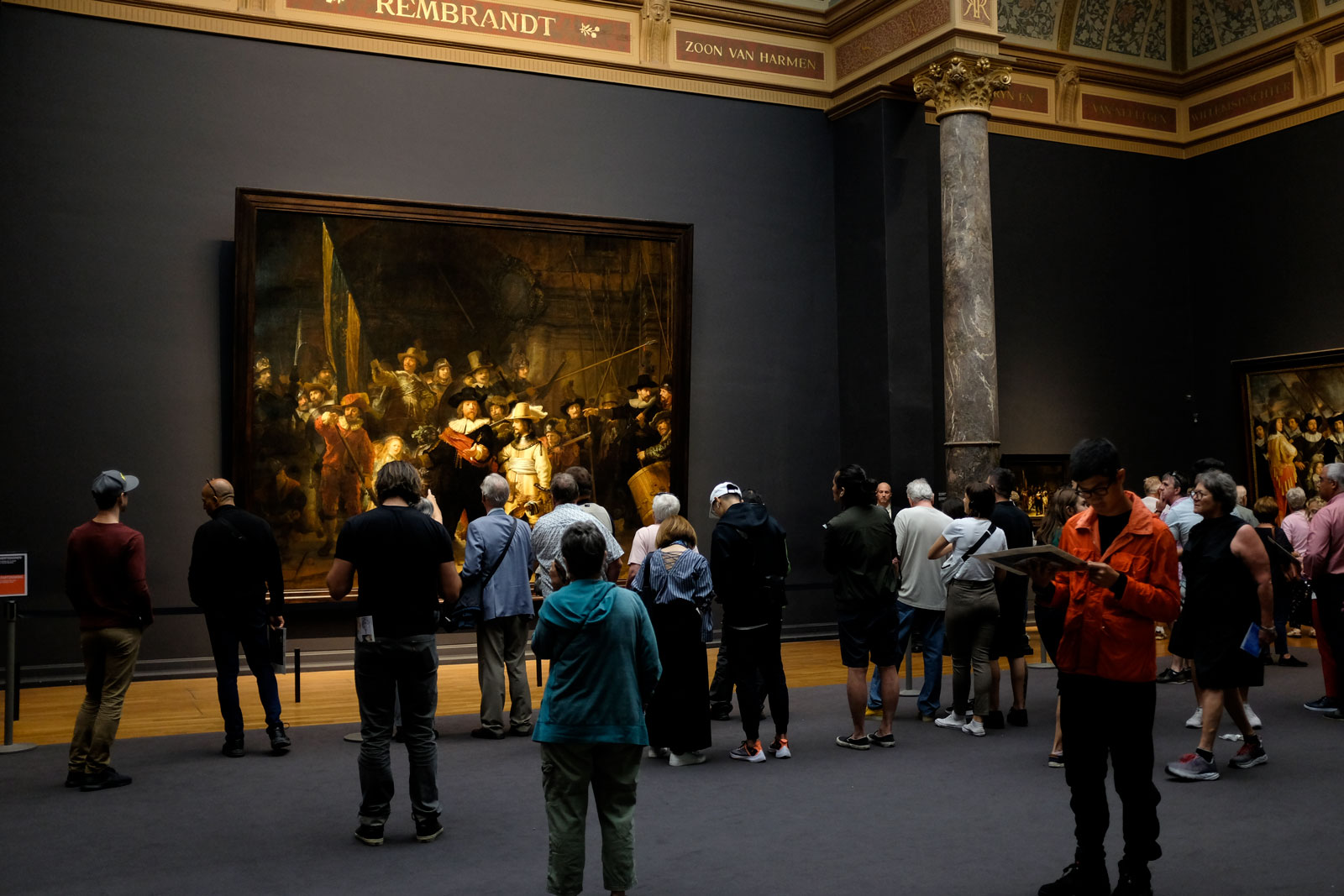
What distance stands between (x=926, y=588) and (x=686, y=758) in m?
2.35

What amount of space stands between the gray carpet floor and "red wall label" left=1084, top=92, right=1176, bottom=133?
9.57 meters

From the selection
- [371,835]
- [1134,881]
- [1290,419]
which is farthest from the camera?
[1290,419]

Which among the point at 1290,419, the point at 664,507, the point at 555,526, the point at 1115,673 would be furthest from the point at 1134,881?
the point at 1290,419

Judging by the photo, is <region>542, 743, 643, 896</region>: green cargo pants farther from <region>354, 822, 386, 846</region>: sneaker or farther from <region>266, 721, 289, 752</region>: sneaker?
<region>266, 721, 289, 752</region>: sneaker

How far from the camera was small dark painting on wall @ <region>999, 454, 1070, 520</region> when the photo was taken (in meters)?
14.1

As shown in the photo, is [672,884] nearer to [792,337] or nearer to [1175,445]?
[792,337]

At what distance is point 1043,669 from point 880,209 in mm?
5340

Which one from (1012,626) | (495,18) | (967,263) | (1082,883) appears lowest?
(1082,883)

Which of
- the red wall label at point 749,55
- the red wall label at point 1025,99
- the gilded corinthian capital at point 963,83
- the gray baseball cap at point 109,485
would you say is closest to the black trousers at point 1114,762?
the gray baseball cap at point 109,485

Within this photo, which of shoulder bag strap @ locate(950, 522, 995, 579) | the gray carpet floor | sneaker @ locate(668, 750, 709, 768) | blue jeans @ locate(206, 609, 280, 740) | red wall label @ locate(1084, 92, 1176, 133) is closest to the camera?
the gray carpet floor

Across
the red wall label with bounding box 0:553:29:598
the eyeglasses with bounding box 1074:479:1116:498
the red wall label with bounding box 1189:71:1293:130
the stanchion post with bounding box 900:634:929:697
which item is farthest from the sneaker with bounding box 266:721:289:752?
the red wall label with bounding box 1189:71:1293:130

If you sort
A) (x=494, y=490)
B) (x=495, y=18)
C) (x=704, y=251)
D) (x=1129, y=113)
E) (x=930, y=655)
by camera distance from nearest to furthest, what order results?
1. (x=494, y=490)
2. (x=930, y=655)
3. (x=495, y=18)
4. (x=704, y=251)
5. (x=1129, y=113)

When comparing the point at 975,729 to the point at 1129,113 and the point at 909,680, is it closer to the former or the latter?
the point at 909,680

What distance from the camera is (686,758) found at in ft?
23.0
